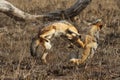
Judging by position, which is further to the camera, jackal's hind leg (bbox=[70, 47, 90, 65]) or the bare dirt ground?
jackal's hind leg (bbox=[70, 47, 90, 65])

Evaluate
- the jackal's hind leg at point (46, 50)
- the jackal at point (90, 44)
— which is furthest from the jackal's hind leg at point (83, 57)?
the jackal's hind leg at point (46, 50)

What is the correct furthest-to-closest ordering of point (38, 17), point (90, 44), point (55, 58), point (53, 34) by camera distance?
point (38, 17) < point (55, 58) < point (90, 44) < point (53, 34)

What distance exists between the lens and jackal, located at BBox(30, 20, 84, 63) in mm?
4492

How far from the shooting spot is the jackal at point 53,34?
449 centimetres

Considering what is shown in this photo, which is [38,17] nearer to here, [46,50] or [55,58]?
[55,58]

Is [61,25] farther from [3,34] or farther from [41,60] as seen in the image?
[3,34]

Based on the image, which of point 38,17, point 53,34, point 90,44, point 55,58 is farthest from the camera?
point 38,17

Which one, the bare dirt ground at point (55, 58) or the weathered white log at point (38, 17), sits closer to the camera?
the bare dirt ground at point (55, 58)

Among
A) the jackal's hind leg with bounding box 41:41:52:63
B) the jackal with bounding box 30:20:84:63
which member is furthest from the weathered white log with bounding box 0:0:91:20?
the jackal's hind leg with bounding box 41:41:52:63

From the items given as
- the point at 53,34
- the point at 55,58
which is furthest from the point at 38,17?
the point at 53,34

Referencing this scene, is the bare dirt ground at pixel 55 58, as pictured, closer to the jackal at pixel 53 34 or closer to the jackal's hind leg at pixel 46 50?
the jackal's hind leg at pixel 46 50

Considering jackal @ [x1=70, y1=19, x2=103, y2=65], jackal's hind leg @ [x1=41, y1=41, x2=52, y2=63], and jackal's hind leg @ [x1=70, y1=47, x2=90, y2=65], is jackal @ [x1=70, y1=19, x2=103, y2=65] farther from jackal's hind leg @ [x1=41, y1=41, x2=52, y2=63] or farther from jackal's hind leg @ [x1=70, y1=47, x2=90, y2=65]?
jackal's hind leg @ [x1=41, y1=41, x2=52, y2=63]

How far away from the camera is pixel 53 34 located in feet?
14.9

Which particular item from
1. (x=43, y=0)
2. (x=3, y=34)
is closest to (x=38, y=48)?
(x=3, y=34)
